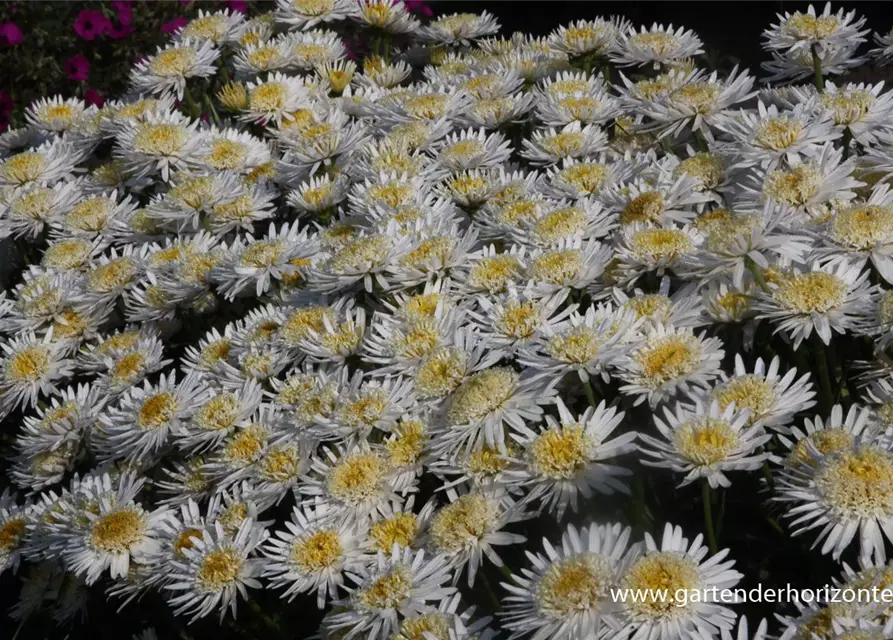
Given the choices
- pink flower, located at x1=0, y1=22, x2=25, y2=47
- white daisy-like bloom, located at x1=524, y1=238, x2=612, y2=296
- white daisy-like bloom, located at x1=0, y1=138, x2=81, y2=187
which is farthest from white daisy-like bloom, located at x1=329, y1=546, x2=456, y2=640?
pink flower, located at x1=0, y1=22, x2=25, y2=47

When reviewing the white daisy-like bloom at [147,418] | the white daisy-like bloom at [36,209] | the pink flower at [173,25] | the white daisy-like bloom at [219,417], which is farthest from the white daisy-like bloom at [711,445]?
the pink flower at [173,25]

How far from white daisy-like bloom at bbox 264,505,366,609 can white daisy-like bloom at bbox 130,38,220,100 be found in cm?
213

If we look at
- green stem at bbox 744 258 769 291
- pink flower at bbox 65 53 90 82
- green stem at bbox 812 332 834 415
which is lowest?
green stem at bbox 812 332 834 415

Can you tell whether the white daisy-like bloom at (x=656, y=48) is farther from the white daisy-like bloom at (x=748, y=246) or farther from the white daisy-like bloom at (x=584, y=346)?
the white daisy-like bloom at (x=584, y=346)

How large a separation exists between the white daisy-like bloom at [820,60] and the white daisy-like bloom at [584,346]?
1.36 m

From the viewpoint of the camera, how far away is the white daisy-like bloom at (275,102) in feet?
10.9

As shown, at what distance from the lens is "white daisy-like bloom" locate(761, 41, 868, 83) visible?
2879 mm

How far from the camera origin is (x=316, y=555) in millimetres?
1831

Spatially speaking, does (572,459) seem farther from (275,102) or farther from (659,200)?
(275,102)

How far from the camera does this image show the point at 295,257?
260 centimetres

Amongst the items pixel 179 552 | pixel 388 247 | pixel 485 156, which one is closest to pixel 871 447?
pixel 388 247

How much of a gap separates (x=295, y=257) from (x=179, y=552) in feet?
2.81

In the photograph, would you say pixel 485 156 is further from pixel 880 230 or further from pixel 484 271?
pixel 880 230

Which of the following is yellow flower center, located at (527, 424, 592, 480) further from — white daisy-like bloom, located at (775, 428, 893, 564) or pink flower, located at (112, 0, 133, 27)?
pink flower, located at (112, 0, 133, 27)
